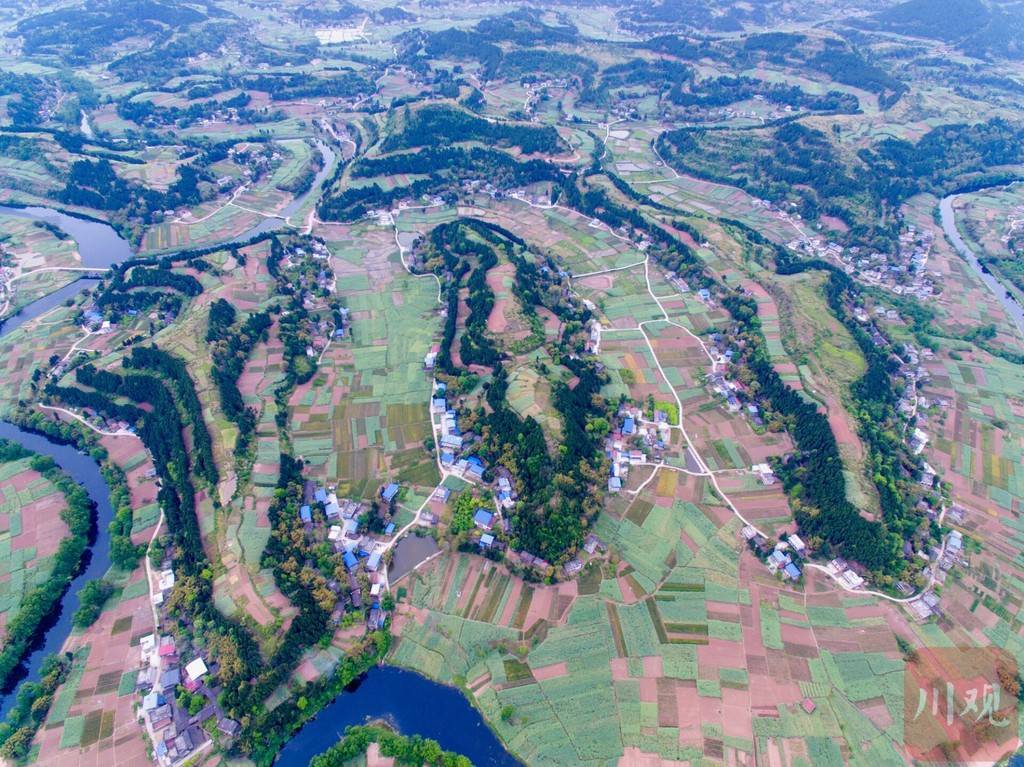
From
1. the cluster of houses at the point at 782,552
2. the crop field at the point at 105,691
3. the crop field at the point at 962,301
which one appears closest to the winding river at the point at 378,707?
the crop field at the point at 105,691

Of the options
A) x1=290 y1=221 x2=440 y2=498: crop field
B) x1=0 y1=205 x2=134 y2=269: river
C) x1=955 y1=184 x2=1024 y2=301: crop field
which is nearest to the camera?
x1=290 y1=221 x2=440 y2=498: crop field

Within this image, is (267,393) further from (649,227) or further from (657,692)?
(649,227)

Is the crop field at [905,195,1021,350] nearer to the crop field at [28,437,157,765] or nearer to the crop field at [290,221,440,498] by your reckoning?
the crop field at [290,221,440,498]

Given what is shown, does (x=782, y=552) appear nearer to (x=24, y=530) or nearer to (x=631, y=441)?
(x=631, y=441)

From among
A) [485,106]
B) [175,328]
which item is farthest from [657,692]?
[485,106]

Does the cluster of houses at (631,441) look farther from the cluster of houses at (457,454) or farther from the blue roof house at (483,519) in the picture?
the blue roof house at (483,519)

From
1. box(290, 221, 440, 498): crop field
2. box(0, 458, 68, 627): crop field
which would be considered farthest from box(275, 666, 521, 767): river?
box(0, 458, 68, 627): crop field
